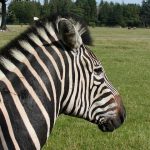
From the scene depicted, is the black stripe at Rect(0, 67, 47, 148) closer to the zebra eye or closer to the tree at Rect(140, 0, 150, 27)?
the zebra eye

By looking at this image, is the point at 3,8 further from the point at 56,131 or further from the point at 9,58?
the point at 9,58

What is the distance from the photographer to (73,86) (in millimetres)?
4234

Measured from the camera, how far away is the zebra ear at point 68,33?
399cm

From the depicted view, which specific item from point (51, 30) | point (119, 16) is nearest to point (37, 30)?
point (51, 30)

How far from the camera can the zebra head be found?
161 inches

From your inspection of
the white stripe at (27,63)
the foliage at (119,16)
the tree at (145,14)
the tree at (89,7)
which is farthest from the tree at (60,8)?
the tree at (145,14)

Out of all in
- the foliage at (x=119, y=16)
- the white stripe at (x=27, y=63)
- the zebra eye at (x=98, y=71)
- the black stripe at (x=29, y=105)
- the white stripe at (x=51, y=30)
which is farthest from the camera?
the foliage at (x=119, y=16)

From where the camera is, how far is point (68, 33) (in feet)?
13.1

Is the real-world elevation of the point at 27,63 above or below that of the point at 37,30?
below

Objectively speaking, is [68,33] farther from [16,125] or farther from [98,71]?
[16,125]

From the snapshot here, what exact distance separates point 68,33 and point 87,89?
607mm

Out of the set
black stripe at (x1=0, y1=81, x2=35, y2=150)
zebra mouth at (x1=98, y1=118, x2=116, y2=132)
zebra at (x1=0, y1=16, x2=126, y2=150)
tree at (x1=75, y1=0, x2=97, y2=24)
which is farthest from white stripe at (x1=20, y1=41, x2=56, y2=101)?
tree at (x1=75, y1=0, x2=97, y2=24)

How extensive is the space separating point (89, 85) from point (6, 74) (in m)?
0.78

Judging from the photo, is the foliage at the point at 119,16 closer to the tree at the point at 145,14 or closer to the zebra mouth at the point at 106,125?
the tree at the point at 145,14
